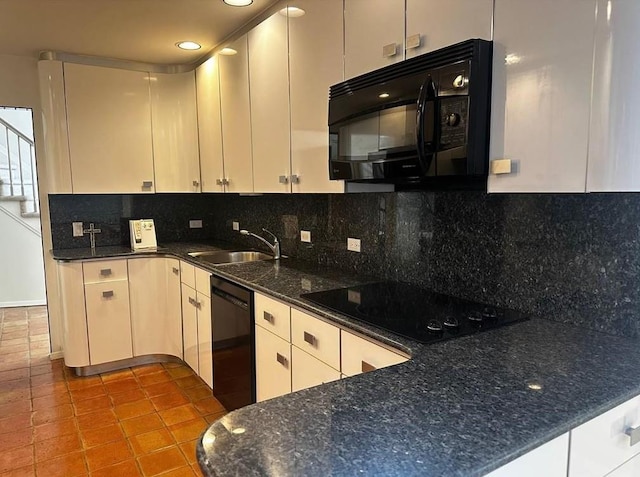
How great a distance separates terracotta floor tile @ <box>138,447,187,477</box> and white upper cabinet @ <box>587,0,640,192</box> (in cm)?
222

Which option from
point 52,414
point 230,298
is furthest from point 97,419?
point 230,298

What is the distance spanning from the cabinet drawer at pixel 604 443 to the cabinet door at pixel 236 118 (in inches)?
86.7

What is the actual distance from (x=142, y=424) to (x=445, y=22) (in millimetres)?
2597

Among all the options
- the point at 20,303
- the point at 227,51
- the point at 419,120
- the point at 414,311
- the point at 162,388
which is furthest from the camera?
the point at 20,303

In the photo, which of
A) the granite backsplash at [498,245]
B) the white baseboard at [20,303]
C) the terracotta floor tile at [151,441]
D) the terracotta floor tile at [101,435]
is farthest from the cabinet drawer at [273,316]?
the white baseboard at [20,303]

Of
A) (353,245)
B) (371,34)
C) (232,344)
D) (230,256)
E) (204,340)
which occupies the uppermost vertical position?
(371,34)

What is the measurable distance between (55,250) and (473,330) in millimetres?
3326

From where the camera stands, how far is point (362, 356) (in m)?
1.52

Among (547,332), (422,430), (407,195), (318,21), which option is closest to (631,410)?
(547,332)

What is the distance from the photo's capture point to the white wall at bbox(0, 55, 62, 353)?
3.32m

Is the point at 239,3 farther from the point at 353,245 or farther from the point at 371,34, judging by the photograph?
the point at 353,245

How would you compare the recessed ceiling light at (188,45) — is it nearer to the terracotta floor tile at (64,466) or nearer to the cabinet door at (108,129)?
the cabinet door at (108,129)

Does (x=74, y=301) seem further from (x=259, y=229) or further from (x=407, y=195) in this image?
(x=407, y=195)

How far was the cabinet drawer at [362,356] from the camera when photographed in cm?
141
